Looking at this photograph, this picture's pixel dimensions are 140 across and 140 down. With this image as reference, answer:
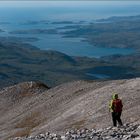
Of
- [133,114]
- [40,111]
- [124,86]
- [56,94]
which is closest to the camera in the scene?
[133,114]

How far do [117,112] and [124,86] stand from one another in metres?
22.1

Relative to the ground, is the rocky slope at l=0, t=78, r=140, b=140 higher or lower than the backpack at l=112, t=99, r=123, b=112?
lower

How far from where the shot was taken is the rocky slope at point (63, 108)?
4213 centimetres

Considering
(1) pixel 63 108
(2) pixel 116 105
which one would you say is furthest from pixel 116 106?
(1) pixel 63 108

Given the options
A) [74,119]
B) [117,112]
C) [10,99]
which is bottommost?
[10,99]

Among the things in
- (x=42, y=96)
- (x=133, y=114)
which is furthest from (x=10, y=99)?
(x=133, y=114)

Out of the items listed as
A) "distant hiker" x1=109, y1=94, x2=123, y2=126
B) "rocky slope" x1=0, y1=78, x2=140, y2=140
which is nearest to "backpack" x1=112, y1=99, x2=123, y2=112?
"distant hiker" x1=109, y1=94, x2=123, y2=126

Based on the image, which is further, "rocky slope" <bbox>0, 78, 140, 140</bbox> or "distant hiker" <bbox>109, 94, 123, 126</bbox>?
→ "rocky slope" <bbox>0, 78, 140, 140</bbox>

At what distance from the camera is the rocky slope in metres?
42.1

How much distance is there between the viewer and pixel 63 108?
55.2 meters

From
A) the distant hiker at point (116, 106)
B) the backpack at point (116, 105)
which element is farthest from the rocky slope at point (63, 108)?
the backpack at point (116, 105)

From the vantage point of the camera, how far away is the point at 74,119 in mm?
45500

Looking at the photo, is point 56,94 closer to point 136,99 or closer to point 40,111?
point 40,111

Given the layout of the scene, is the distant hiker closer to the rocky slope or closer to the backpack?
the backpack
